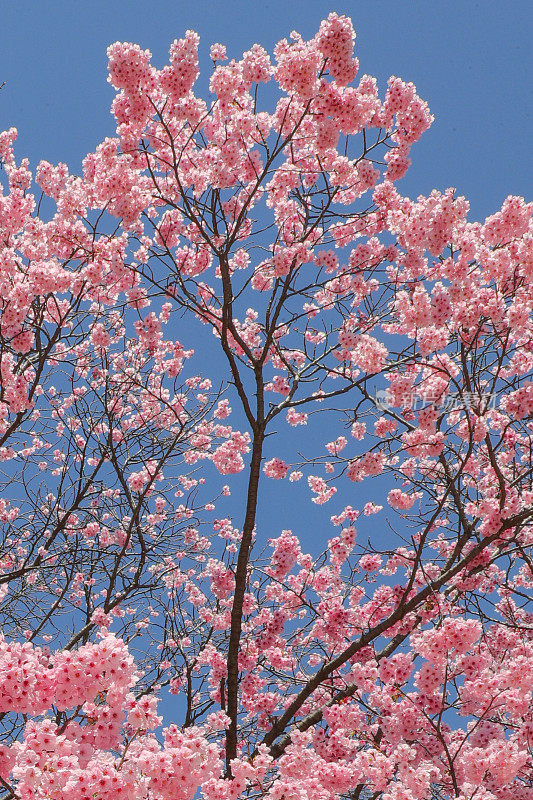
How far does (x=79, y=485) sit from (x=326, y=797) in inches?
171

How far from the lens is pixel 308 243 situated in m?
6.04

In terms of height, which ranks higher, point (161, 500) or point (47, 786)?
point (161, 500)

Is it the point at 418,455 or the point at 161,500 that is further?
the point at 161,500

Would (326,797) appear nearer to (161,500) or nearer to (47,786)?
(47,786)

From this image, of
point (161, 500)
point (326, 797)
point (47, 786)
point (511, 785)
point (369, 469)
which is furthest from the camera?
point (161, 500)

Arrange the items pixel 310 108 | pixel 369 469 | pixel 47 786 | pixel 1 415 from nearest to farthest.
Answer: pixel 47 786 < pixel 310 108 < pixel 369 469 < pixel 1 415

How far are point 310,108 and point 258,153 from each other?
676 mm

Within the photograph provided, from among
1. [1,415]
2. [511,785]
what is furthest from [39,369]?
[511,785]

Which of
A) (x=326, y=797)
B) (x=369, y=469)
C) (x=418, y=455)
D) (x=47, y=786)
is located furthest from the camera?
(x=369, y=469)

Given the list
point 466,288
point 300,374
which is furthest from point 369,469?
point 466,288

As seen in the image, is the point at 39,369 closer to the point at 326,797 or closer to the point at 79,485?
the point at 79,485

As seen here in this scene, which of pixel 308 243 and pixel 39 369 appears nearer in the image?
pixel 39 369

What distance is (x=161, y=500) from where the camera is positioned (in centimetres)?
959

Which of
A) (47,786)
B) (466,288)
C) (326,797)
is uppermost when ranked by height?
(466,288)
